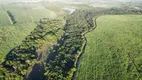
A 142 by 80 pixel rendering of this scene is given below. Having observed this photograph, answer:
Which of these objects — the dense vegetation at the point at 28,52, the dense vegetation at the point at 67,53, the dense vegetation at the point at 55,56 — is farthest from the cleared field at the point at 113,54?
the dense vegetation at the point at 28,52

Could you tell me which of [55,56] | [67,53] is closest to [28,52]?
[55,56]

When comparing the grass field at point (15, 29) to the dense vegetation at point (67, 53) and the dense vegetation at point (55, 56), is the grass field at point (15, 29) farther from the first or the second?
the dense vegetation at point (67, 53)

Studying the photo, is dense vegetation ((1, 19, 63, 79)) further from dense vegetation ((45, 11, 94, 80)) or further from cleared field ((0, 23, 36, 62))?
dense vegetation ((45, 11, 94, 80))

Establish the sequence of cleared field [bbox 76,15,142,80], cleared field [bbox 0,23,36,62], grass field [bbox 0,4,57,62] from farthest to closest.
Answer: grass field [bbox 0,4,57,62], cleared field [bbox 0,23,36,62], cleared field [bbox 76,15,142,80]

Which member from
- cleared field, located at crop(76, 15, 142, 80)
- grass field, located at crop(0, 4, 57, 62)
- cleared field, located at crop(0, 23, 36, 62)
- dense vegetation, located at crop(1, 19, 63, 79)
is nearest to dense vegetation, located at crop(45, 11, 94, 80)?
cleared field, located at crop(76, 15, 142, 80)

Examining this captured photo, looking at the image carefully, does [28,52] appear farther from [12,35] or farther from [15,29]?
[15,29]
